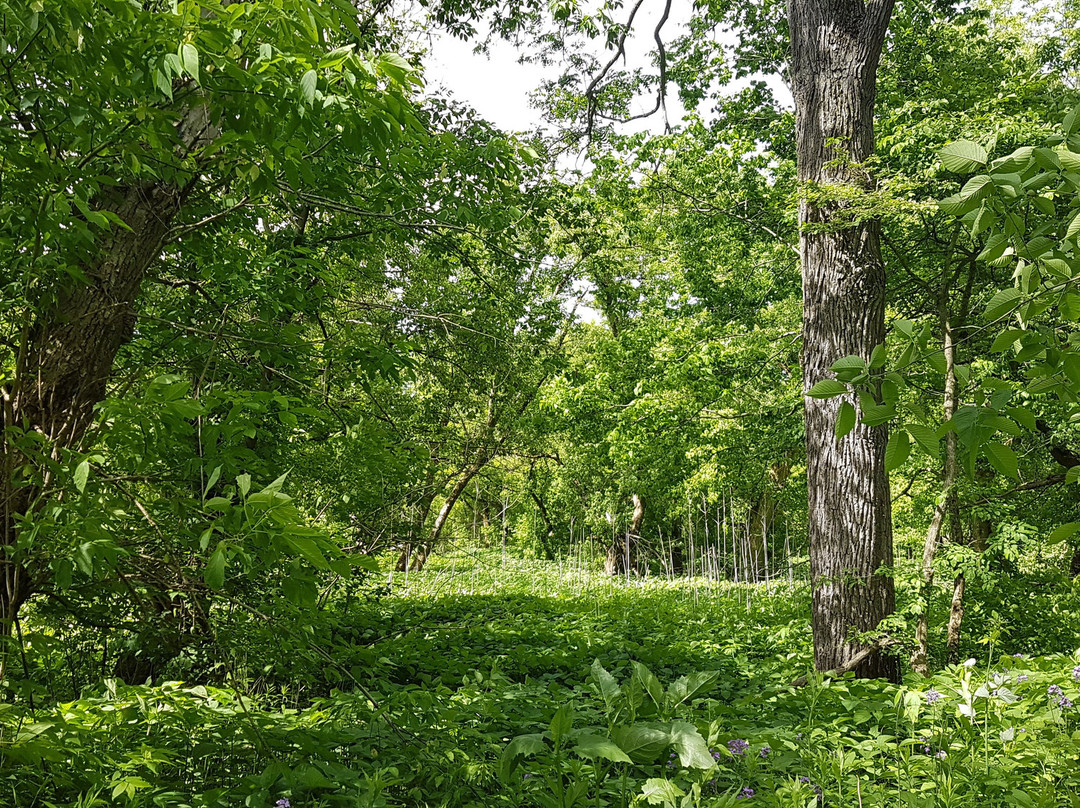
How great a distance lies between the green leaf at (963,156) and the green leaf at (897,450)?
1.41 ft

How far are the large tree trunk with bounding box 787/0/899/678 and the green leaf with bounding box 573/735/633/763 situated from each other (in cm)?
347

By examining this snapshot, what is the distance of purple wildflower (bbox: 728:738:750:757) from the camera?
195 centimetres

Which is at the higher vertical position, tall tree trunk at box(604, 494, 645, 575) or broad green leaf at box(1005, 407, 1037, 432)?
broad green leaf at box(1005, 407, 1037, 432)

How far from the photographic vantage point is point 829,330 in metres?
4.21

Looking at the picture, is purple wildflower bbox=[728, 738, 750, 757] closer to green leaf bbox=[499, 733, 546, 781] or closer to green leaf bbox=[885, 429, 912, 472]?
green leaf bbox=[499, 733, 546, 781]

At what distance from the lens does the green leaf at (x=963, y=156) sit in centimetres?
108

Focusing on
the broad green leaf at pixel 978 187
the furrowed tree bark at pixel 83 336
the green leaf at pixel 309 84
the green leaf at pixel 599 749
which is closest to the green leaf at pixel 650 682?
the green leaf at pixel 599 749

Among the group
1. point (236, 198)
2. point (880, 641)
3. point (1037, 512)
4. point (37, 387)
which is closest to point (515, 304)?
point (236, 198)

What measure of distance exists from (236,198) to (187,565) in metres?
1.91

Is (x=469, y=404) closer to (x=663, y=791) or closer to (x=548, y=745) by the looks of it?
(x=548, y=745)

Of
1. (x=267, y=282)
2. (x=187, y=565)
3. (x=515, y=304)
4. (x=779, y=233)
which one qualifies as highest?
(x=779, y=233)

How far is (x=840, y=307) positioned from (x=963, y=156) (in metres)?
3.34

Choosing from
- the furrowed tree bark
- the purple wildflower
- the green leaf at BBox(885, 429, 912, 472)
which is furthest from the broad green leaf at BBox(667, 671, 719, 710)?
the furrowed tree bark

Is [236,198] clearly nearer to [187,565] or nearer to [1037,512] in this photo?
[187,565]
